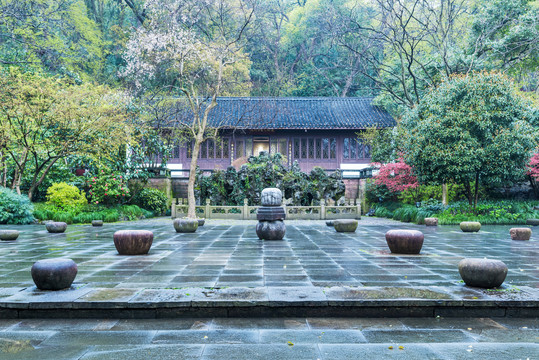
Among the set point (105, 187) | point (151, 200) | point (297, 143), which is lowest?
point (151, 200)

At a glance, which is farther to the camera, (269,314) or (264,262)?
(264,262)

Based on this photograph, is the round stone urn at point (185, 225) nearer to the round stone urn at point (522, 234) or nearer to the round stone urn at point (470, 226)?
the round stone urn at point (470, 226)

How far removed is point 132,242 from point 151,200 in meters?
14.2

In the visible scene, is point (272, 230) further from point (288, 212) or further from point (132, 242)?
point (288, 212)

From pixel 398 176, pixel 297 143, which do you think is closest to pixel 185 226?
pixel 398 176

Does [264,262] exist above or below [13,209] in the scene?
below

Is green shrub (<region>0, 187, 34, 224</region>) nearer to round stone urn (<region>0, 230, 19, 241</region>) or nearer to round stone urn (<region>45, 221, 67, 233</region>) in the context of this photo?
round stone urn (<region>45, 221, 67, 233</region>)

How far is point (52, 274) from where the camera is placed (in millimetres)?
4719

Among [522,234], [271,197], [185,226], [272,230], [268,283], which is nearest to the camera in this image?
[268,283]

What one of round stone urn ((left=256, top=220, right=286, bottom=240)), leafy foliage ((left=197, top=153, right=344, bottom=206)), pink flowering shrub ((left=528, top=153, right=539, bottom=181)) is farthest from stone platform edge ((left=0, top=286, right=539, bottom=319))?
leafy foliage ((left=197, top=153, right=344, bottom=206))

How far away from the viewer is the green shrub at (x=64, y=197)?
56.4ft

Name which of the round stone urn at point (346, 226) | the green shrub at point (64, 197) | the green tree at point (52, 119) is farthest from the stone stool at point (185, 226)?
the green shrub at point (64, 197)

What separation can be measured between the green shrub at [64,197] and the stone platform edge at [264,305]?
1423cm

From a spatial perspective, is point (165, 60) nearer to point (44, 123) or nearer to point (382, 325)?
point (44, 123)
